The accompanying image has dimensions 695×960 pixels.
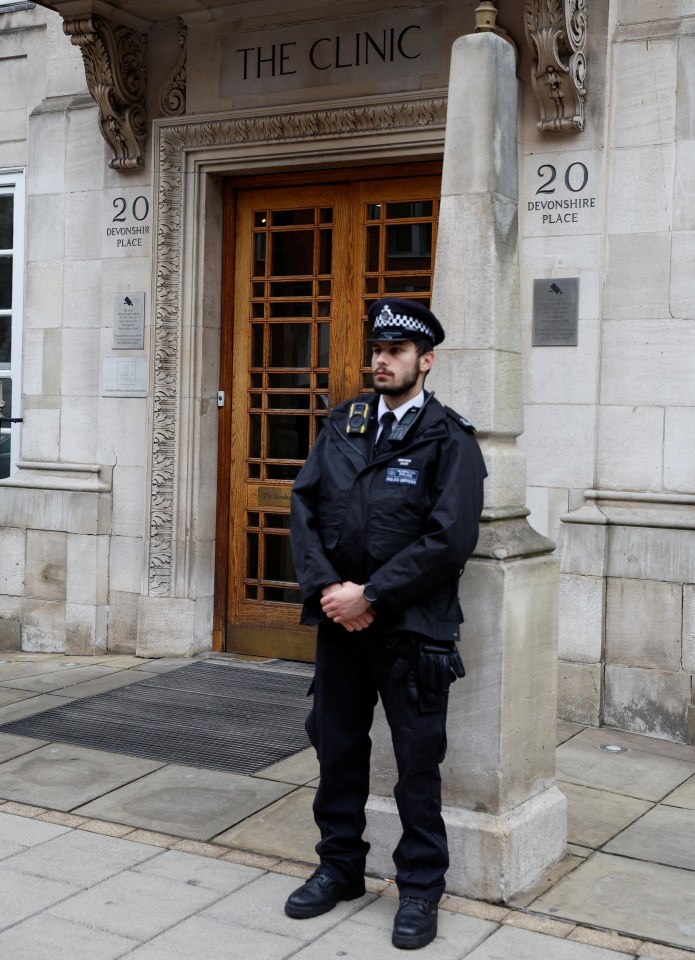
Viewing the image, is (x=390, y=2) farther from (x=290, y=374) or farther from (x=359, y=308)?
(x=290, y=374)

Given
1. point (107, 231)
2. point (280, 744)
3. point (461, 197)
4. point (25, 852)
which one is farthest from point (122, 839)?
point (107, 231)

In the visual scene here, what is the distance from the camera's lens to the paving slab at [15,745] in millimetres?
6324

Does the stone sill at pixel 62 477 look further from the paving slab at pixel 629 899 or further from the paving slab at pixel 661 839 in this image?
the paving slab at pixel 629 899

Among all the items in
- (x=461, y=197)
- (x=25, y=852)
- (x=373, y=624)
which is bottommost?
(x=25, y=852)

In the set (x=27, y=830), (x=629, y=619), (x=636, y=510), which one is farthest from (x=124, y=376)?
(x=27, y=830)

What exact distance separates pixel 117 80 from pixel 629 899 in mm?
6249

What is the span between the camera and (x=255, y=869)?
477 cm

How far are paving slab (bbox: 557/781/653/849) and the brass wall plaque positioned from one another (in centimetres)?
318

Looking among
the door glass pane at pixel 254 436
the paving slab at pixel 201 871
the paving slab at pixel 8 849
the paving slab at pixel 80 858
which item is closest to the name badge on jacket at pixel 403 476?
the paving slab at pixel 201 871

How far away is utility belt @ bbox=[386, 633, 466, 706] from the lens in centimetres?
409

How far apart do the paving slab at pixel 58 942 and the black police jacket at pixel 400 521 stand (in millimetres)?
1251

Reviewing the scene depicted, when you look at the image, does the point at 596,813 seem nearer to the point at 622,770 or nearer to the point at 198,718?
the point at 622,770

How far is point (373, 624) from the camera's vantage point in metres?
4.17

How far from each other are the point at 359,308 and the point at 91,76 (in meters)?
2.45
